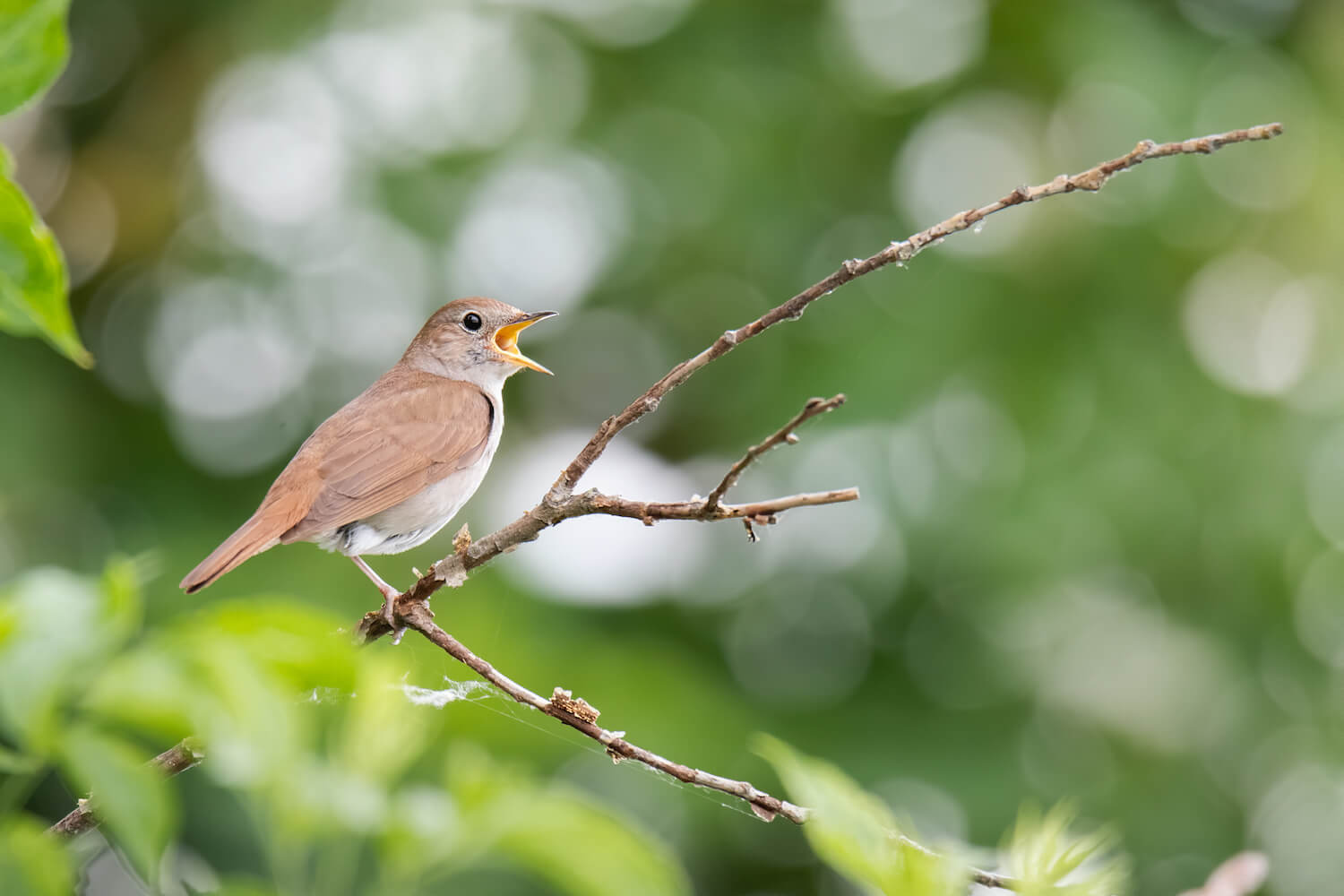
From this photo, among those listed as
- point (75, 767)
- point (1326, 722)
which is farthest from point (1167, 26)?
point (75, 767)

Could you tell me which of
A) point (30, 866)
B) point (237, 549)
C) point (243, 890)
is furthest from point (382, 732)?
point (237, 549)

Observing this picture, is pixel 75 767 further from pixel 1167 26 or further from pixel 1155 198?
pixel 1167 26

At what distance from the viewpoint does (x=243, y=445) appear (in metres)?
7.83

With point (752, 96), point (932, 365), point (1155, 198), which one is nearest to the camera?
point (932, 365)

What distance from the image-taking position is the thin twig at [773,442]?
177 cm

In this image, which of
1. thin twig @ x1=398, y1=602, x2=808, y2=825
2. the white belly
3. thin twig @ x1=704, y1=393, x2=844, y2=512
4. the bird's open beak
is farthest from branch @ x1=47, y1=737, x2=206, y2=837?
the bird's open beak

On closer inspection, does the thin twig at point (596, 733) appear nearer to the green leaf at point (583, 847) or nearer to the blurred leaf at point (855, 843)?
the blurred leaf at point (855, 843)

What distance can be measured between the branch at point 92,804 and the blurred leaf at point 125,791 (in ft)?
2.09

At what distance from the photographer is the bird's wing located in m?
4.05

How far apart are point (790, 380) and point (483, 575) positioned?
7.86 feet

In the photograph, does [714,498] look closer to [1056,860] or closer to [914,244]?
[914,244]

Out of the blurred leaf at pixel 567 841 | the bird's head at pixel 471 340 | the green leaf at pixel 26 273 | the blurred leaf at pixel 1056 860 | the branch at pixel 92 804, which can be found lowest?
the branch at pixel 92 804

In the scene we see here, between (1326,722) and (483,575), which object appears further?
(1326,722)

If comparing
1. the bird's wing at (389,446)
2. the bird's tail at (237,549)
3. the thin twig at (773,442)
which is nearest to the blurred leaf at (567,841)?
the thin twig at (773,442)
